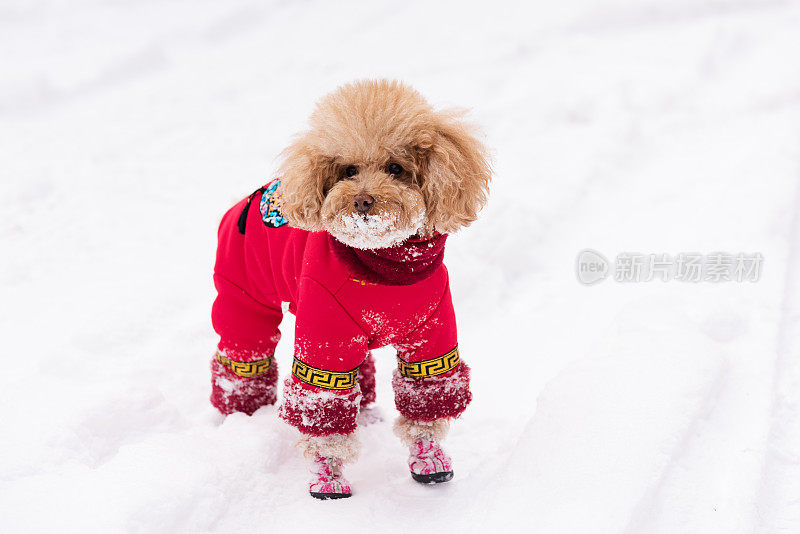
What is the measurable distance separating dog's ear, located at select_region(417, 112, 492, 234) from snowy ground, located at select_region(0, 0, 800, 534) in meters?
0.88

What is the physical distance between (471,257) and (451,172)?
174cm

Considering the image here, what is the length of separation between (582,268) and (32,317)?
102 inches

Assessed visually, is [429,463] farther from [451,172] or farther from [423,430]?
[451,172]

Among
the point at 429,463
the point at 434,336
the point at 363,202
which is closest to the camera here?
the point at 363,202

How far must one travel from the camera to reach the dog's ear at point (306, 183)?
1.82 m

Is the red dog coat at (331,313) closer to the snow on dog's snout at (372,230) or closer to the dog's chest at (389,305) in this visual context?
the dog's chest at (389,305)

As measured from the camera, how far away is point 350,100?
1797 millimetres

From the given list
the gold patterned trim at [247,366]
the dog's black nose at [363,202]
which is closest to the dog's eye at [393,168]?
the dog's black nose at [363,202]

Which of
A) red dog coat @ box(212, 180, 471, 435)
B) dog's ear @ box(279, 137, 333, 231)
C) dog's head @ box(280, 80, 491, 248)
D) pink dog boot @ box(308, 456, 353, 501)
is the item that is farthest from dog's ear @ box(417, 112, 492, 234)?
pink dog boot @ box(308, 456, 353, 501)

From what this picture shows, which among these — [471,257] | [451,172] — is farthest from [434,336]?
[471,257]

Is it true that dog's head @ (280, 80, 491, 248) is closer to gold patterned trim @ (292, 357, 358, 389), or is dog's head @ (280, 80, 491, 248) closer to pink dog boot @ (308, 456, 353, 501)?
gold patterned trim @ (292, 357, 358, 389)

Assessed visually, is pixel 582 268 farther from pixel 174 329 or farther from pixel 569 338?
pixel 174 329

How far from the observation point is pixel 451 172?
177cm

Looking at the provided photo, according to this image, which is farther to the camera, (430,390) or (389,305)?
(430,390)
